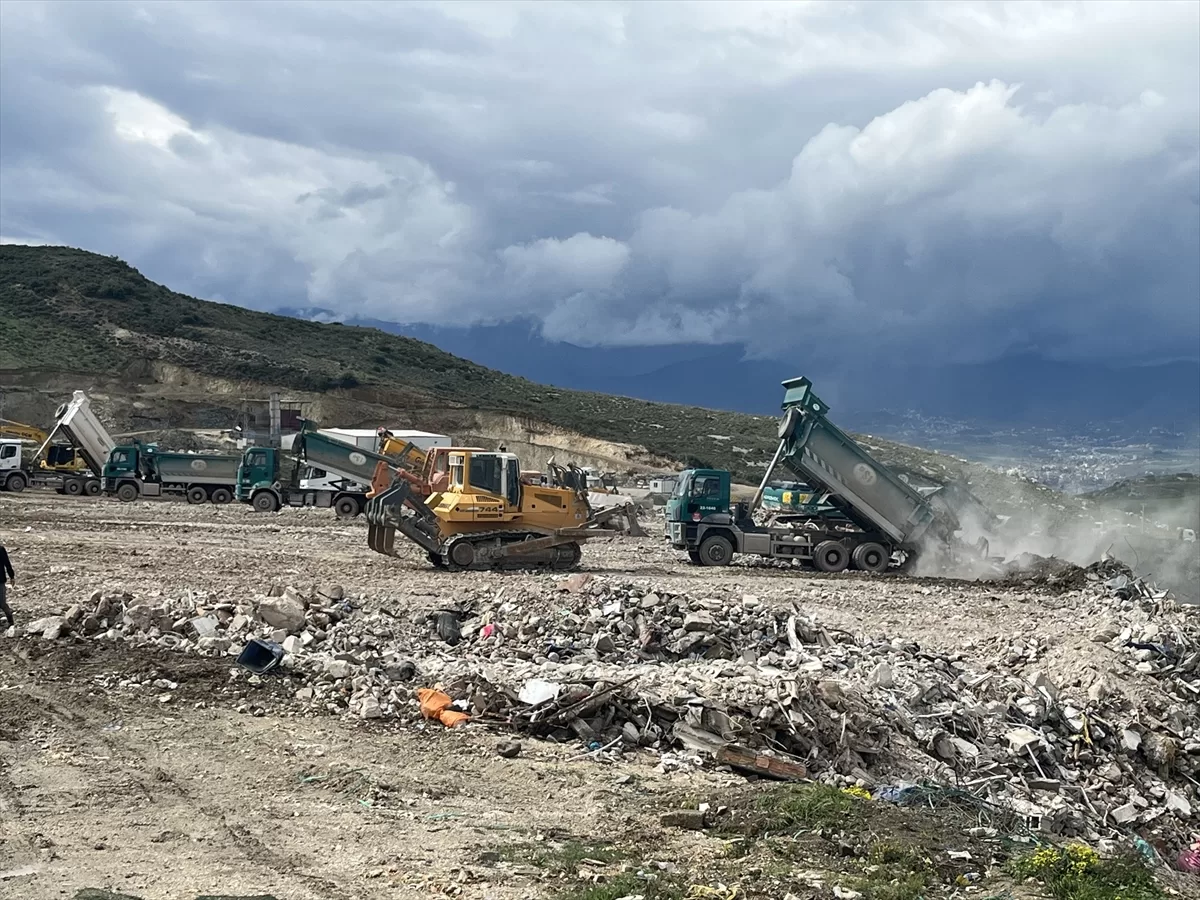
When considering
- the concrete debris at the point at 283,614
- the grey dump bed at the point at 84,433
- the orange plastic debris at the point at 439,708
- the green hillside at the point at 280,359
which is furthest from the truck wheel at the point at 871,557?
the green hillside at the point at 280,359

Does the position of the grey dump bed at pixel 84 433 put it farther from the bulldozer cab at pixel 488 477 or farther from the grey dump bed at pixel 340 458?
the bulldozer cab at pixel 488 477

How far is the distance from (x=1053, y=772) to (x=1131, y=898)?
Answer: 422cm

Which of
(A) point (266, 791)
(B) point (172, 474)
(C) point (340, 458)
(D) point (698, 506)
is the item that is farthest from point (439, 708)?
(B) point (172, 474)

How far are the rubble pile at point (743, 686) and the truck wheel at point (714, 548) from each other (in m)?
7.98

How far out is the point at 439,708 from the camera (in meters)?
9.37

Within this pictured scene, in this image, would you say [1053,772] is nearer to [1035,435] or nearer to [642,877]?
[642,877]

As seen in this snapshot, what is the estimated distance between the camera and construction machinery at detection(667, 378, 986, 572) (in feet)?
70.7

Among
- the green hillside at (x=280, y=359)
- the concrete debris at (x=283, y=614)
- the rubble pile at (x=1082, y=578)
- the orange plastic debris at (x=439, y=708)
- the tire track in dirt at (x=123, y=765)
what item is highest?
the green hillside at (x=280, y=359)

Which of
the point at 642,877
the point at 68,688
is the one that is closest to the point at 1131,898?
the point at 642,877

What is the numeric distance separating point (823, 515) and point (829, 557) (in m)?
0.87

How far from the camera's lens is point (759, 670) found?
10.6 m

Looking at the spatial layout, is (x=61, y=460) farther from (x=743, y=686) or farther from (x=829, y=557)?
(x=743, y=686)

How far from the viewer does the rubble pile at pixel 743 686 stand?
30.1 feet

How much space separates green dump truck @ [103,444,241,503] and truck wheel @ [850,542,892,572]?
2151 cm
